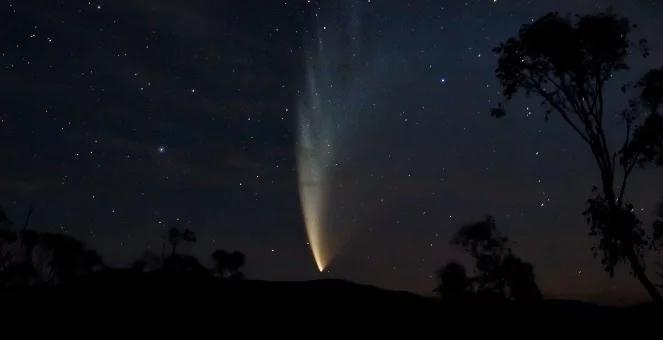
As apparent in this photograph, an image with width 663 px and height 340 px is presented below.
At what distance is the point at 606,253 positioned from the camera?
26.1 metres

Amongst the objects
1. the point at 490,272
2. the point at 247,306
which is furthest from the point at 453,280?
the point at 247,306

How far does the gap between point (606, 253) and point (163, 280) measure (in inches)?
850

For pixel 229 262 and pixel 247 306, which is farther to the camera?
pixel 229 262

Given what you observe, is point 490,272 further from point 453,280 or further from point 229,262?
point 229,262

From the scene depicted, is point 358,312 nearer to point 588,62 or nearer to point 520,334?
point 520,334

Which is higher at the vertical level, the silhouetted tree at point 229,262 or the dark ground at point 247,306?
the silhouetted tree at point 229,262

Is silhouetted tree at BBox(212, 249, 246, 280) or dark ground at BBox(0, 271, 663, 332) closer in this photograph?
dark ground at BBox(0, 271, 663, 332)

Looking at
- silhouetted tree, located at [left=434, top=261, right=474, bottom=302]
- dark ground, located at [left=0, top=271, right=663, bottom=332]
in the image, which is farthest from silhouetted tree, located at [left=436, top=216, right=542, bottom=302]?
dark ground, located at [left=0, top=271, right=663, bottom=332]

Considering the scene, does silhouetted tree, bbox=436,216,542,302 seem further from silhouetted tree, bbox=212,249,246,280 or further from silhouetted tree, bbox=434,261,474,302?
silhouetted tree, bbox=212,249,246,280

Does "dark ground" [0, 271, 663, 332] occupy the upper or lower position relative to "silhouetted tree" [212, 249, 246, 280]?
lower

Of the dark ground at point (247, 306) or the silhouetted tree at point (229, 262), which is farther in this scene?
the silhouetted tree at point (229, 262)

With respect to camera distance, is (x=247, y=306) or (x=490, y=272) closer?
(x=247, y=306)

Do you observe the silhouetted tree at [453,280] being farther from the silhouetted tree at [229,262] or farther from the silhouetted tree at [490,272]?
the silhouetted tree at [229,262]

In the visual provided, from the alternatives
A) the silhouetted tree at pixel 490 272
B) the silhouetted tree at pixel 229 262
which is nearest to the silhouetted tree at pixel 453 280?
the silhouetted tree at pixel 490 272
